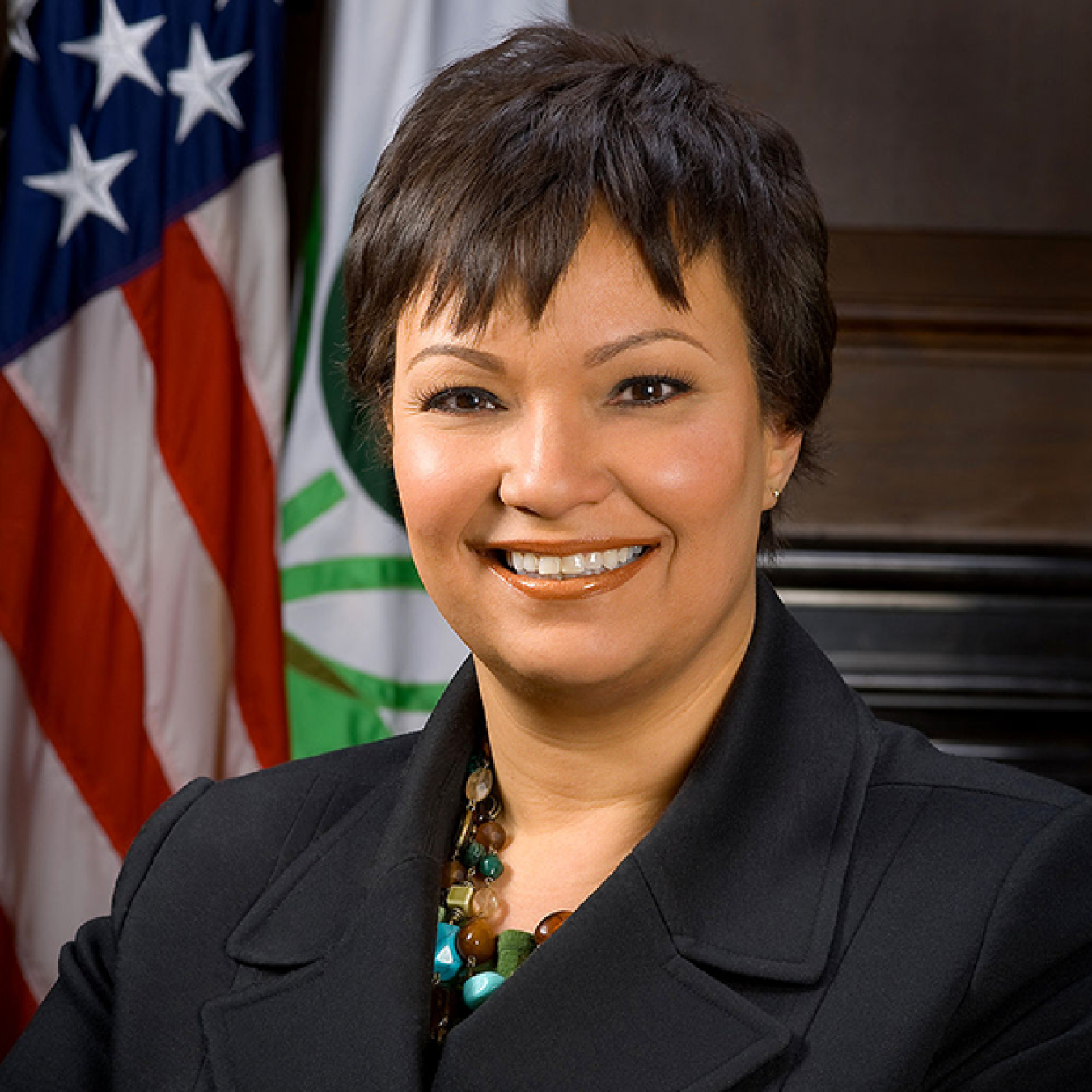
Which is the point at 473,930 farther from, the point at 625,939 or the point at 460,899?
the point at 625,939

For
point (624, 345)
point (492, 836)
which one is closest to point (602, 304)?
point (624, 345)

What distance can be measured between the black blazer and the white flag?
82cm

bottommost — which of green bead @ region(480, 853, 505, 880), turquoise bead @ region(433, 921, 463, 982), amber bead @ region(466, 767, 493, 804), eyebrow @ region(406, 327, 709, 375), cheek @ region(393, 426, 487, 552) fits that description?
turquoise bead @ region(433, 921, 463, 982)

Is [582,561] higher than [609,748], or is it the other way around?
[582,561]

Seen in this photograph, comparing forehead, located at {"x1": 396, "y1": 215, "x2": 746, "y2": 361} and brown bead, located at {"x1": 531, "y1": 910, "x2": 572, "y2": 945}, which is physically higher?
forehead, located at {"x1": 396, "y1": 215, "x2": 746, "y2": 361}

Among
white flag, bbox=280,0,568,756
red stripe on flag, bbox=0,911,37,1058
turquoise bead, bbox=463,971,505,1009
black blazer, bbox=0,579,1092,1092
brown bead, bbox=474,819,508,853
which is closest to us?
black blazer, bbox=0,579,1092,1092

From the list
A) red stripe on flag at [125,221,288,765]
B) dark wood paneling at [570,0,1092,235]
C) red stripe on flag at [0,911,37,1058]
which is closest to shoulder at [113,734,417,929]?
red stripe on flag at [125,221,288,765]

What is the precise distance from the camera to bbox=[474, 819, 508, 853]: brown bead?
42.6 inches

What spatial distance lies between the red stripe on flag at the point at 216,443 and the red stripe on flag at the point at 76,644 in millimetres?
144

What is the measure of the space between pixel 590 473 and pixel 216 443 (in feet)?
3.70

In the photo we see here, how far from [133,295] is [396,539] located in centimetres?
49

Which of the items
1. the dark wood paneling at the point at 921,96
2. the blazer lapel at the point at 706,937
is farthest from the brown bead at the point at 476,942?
the dark wood paneling at the point at 921,96

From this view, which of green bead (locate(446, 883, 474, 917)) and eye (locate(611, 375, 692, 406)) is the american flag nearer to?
green bead (locate(446, 883, 474, 917))

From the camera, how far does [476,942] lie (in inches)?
39.9
